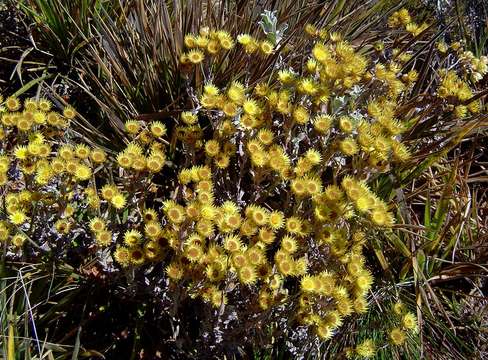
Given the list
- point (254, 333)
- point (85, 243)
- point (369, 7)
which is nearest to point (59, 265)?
point (85, 243)

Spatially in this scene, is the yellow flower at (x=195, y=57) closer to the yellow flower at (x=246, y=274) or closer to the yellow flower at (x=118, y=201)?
the yellow flower at (x=118, y=201)

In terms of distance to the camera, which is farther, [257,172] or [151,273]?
[151,273]

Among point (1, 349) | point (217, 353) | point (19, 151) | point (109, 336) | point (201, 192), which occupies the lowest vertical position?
point (109, 336)

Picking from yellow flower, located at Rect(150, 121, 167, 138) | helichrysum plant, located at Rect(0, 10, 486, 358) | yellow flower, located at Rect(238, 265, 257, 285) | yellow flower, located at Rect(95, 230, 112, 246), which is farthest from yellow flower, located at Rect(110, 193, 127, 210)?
yellow flower, located at Rect(238, 265, 257, 285)

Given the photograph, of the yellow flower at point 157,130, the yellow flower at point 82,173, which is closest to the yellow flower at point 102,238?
the yellow flower at point 82,173

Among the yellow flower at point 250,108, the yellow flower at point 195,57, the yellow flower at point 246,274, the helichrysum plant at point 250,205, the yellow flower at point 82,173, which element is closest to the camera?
the yellow flower at point 246,274

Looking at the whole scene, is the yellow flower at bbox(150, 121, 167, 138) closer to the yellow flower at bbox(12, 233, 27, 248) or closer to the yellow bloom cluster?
the yellow bloom cluster

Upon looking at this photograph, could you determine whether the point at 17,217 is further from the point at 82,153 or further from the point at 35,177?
the point at 82,153

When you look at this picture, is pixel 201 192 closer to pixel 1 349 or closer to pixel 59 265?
pixel 59 265

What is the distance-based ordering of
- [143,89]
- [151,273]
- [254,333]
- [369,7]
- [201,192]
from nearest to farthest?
[201,192] < [254,333] < [151,273] < [143,89] < [369,7]
